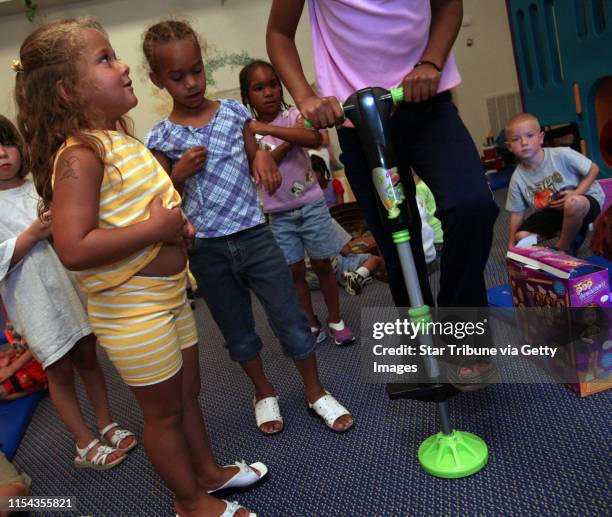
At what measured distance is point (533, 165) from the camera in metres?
2.50

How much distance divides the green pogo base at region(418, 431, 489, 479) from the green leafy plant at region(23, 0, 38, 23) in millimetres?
4870

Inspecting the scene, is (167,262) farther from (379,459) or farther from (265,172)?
(379,459)

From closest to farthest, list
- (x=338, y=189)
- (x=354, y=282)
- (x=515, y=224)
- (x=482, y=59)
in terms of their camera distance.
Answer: (x=515, y=224), (x=354, y=282), (x=338, y=189), (x=482, y=59)

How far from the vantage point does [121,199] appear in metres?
1.05

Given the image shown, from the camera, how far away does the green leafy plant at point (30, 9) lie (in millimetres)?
4379

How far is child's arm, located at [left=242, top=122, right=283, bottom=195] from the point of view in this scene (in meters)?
1.52

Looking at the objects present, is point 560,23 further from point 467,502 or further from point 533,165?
point 467,502

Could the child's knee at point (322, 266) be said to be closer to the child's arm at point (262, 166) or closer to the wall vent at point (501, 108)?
the child's arm at point (262, 166)

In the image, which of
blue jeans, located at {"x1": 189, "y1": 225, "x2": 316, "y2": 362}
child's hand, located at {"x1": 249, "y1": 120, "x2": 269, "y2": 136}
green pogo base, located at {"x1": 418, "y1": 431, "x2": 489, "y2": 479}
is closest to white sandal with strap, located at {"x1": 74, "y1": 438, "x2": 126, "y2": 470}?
blue jeans, located at {"x1": 189, "y1": 225, "x2": 316, "y2": 362}

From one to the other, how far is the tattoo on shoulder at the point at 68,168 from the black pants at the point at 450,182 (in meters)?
0.70

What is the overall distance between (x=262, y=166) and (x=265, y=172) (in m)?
0.02

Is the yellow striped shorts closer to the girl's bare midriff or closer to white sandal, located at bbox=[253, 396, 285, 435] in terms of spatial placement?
the girl's bare midriff

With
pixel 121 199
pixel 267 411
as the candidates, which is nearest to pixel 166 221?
pixel 121 199

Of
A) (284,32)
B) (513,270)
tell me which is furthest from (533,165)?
(284,32)
